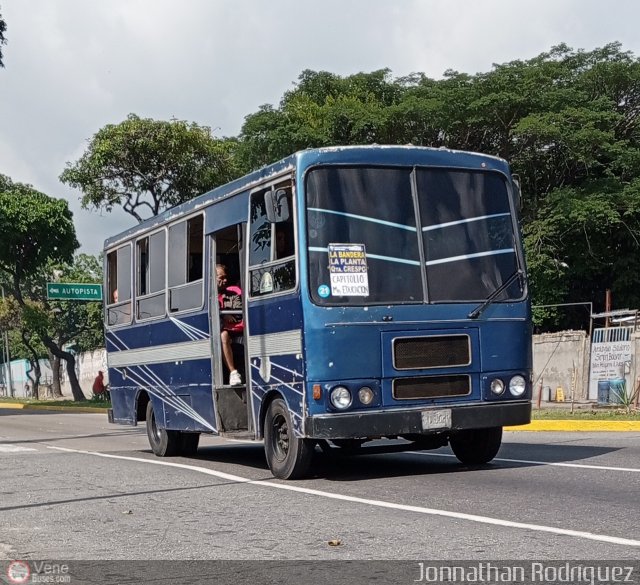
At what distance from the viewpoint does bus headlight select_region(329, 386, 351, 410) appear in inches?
398

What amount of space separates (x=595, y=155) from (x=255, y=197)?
30.9 meters

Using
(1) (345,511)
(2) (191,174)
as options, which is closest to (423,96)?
(2) (191,174)

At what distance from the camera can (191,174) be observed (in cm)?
4012

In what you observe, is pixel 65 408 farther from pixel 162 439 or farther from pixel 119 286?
pixel 162 439

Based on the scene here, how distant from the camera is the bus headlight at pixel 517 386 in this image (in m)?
10.9

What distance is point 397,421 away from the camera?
1023cm

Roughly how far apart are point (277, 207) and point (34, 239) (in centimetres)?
4106

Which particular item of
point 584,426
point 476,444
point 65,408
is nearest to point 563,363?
point 584,426

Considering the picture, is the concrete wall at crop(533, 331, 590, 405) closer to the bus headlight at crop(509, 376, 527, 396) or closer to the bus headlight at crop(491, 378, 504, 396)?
the bus headlight at crop(509, 376, 527, 396)

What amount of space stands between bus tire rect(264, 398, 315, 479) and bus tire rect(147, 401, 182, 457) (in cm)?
388

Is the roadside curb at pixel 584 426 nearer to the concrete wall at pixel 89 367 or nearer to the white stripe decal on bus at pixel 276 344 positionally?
the white stripe decal on bus at pixel 276 344

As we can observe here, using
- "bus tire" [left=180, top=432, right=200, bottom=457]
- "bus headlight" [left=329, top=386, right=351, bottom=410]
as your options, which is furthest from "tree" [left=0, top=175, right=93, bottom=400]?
"bus headlight" [left=329, top=386, right=351, bottom=410]

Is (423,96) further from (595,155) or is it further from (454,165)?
(454,165)

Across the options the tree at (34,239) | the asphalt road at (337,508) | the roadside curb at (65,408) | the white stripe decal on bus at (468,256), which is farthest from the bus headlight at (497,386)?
the tree at (34,239)
